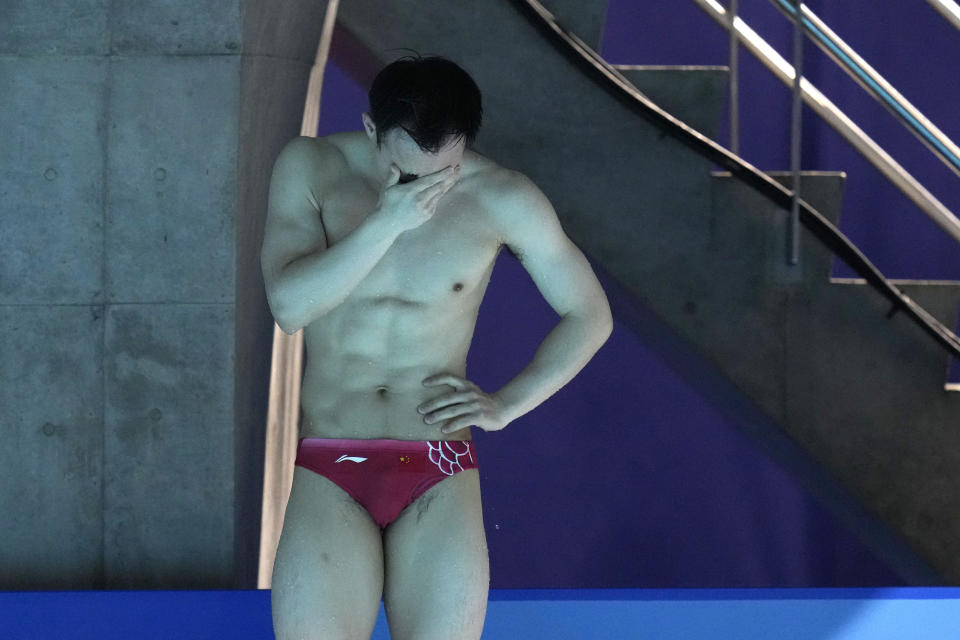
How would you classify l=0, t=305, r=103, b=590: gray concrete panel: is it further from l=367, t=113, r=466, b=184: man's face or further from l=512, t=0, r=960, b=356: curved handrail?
l=512, t=0, r=960, b=356: curved handrail

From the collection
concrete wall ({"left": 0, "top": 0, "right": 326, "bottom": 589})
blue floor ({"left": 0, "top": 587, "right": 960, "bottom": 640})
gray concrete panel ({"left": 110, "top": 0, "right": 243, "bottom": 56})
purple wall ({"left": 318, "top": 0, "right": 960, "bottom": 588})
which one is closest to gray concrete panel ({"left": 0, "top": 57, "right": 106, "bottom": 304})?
concrete wall ({"left": 0, "top": 0, "right": 326, "bottom": 589})

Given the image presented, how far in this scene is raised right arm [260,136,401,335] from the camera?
2641 mm

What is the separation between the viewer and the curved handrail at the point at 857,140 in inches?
200

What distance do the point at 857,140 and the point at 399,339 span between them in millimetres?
2888

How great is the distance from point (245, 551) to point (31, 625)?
76cm

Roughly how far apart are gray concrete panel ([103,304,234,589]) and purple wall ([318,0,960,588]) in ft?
10.6

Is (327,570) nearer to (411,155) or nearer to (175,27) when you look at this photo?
(411,155)

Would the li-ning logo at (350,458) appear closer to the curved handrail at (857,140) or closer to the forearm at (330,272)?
the forearm at (330,272)

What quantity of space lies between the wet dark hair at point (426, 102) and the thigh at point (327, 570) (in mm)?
795

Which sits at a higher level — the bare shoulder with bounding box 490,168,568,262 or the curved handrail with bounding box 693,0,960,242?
the curved handrail with bounding box 693,0,960,242

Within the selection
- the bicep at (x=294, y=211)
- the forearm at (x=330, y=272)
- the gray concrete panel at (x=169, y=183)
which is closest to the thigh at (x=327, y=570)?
the forearm at (x=330, y=272)

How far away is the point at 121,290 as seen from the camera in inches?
159

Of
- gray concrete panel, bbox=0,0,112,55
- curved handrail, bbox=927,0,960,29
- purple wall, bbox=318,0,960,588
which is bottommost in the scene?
purple wall, bbox=318,0,960,588

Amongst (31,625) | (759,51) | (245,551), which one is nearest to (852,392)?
(759,51)
